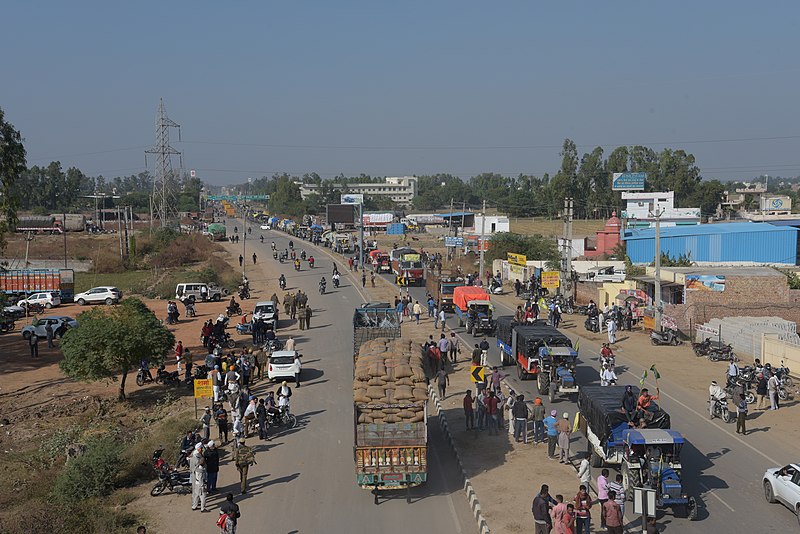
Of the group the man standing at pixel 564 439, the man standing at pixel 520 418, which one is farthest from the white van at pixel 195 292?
the man standing at pixel 564 439

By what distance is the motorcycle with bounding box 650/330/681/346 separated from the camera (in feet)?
115

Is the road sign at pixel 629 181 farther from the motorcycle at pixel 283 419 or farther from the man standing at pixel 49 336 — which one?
the motorcycle at pixel 283 419

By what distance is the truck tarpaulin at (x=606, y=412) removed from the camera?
16719mm

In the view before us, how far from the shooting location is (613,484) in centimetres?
1466

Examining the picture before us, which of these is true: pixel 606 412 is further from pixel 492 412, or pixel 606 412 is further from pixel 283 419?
pixel 283 419

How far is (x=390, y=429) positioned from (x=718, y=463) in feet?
28.4

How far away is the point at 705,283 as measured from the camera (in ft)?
136

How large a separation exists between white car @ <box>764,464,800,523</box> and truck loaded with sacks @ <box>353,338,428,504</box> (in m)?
7.37

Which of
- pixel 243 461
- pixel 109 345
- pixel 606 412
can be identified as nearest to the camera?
pixel 243 461

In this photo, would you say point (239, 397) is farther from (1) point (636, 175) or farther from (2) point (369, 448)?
(1) point (636, 175)

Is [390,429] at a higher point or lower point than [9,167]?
lower

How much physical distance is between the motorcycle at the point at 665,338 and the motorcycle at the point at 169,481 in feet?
80.3

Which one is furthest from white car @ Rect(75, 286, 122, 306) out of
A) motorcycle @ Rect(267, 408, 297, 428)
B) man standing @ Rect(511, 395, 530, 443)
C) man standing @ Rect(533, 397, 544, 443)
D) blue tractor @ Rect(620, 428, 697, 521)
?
blue tractor @ Rect(620, 428, 697, 521)

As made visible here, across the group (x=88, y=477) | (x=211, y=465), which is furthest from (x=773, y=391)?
(x=88, y=477)
